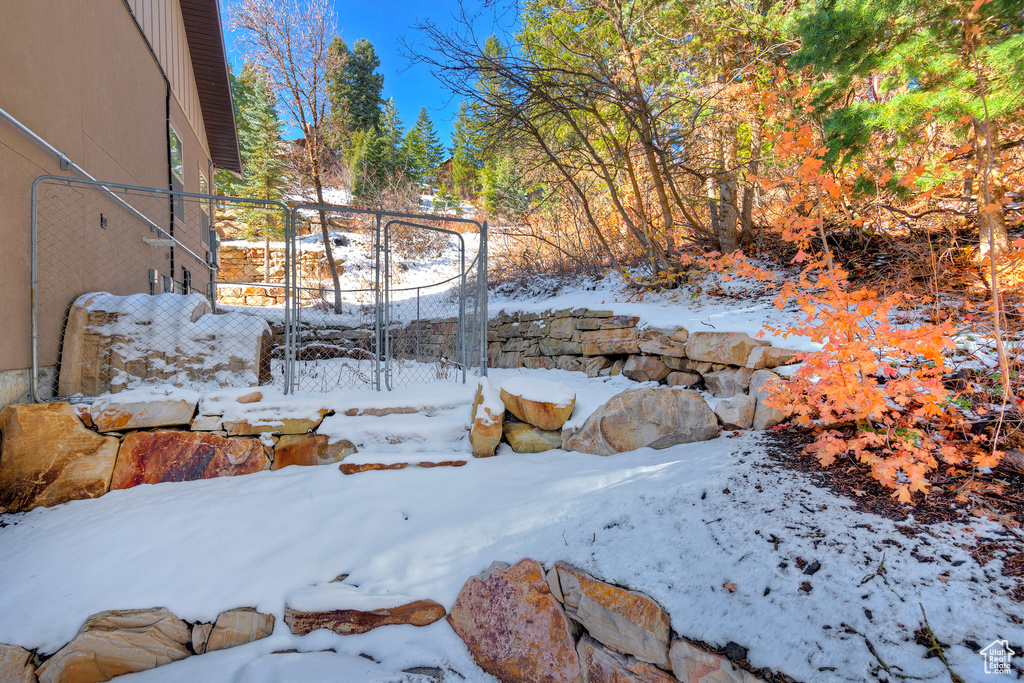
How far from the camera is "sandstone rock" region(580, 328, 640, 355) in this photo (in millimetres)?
5410

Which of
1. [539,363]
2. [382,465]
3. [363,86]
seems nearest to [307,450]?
[382,465]

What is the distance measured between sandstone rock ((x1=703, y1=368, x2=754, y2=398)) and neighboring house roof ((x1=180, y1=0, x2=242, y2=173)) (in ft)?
33.5

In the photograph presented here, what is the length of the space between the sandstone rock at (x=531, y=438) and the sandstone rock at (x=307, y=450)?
4.32ft

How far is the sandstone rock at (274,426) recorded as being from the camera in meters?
3.55

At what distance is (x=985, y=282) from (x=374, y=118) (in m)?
34.2

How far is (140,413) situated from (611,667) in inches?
140

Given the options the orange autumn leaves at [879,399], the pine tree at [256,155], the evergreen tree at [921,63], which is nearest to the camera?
the orange autumn leaves at [879,399]

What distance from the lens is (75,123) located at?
4.23 metres

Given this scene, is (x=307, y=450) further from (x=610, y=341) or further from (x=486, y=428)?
(x=610, y=341)

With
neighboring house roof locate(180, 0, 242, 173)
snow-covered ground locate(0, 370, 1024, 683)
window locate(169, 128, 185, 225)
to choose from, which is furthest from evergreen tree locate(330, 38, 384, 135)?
snow-covered ground locate(0, 370, 1024, 683)

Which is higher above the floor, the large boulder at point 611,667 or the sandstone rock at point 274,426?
the sandstone rock at point 274,426

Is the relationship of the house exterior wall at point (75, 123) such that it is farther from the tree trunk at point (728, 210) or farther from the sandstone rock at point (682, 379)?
the tree trunk at point (728, 210)

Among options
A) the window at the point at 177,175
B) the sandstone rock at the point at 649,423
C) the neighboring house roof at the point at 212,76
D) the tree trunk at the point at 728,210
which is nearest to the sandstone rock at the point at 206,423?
the sandstone rock at the point at 649,423

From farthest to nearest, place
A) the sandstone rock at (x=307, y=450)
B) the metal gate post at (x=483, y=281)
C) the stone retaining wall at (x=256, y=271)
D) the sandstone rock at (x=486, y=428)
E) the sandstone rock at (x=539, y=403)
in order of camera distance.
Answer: the stone retaining wall at (x=256, y=271) → the metal gate post at (x=483, y=281) → the sandstone rock at (x=539, y=403) → the sandstone rock at (x=486, y=428) → the sandstone rock at (x=307, y=450)
